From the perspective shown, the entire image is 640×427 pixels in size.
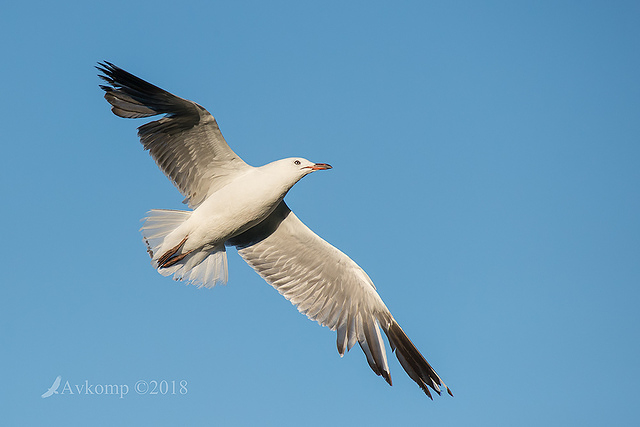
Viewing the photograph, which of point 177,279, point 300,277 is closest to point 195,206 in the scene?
point 177,279

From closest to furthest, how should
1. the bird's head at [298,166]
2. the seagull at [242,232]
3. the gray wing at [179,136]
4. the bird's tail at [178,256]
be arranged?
the gray wing at [179,136] → the seagull at [242,232] → the bird's head at [298,166] → the bird's tail at [178,256]

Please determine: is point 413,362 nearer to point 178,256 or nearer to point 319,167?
point 319,167

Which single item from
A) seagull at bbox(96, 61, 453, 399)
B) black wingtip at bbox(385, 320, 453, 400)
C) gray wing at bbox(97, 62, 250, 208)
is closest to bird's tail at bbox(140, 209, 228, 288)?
seagull at bbox(96, 61, 453, 399)

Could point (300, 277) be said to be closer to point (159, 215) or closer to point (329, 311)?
point (329, 311)

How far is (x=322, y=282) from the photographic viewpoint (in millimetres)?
9195

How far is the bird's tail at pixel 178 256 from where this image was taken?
8539 mm

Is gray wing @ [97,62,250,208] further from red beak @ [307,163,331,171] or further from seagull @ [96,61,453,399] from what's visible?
red beak @ [307,163,331,171]

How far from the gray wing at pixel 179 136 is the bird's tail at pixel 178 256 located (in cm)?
36

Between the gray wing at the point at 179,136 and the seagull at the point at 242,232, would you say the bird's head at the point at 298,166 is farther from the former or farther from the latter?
the gray wing at the point at 179,136

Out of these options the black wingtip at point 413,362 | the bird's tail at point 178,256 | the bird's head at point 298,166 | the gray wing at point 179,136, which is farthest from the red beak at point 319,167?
the black wingtip at point 413,362

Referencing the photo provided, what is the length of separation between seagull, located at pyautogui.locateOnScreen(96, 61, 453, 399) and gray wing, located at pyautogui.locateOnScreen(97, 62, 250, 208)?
11 millimetres

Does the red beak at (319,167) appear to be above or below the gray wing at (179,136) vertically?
above

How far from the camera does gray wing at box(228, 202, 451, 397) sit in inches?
346

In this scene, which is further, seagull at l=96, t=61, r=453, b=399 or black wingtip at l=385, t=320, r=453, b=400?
black wingtip at l=385, t=320, r=453, b=400
